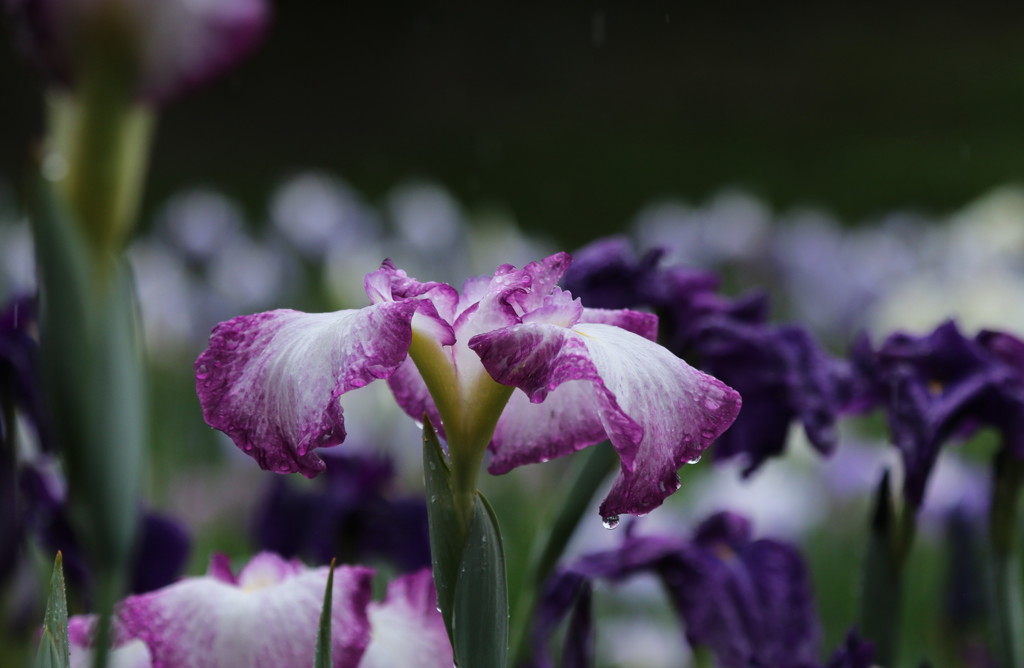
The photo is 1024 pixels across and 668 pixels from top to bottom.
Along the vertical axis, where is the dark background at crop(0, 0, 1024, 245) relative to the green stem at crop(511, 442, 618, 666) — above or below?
above

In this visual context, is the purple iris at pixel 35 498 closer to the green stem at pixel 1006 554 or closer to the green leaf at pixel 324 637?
the green leaf at pixel 324 637

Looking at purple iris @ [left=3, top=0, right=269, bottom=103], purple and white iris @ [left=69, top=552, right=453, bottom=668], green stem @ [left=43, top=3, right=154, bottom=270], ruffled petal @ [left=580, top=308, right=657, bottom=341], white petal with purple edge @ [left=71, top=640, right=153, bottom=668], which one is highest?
purple iris @ [left=3, top=0, right=269, bottom=103]

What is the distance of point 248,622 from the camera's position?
514mm

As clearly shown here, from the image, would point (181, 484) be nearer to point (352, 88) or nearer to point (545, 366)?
point (545, 366)

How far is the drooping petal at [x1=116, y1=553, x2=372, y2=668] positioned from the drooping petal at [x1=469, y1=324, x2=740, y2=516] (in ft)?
0.48

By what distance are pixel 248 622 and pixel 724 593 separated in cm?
29

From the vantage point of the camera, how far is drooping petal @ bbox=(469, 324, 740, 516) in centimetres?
42

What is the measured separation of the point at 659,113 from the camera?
8039mm

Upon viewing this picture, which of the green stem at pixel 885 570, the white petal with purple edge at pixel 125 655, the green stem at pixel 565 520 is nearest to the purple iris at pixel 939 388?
the green stem at pixel 885 570

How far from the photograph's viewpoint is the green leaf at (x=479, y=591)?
1.47 ft

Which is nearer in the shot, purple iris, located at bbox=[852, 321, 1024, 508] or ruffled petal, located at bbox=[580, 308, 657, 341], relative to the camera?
ruffled petal, located at bbox=[580, 308, 657, 341]

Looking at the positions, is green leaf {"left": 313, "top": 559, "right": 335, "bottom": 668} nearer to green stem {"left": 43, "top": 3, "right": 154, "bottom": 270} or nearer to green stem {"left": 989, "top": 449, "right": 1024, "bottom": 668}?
green stem {"left": 43, "top": 3, "right": 154, "bottom": 270}

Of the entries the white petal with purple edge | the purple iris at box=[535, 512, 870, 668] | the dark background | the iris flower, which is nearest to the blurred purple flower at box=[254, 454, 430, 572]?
the purple iris at box=[535, 512, 870, 668]

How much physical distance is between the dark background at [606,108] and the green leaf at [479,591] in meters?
5.06
